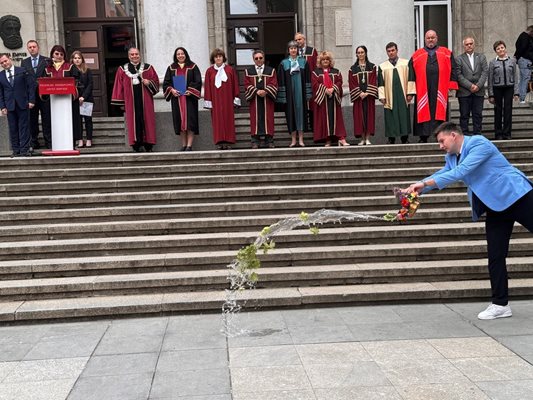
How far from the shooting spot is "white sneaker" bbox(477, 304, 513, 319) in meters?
6.80

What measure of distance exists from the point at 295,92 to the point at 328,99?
72cm

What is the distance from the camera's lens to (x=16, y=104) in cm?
1262

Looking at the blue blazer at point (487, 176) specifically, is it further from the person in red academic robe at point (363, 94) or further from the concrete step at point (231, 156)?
the person in red academic robe at point (363, 94)

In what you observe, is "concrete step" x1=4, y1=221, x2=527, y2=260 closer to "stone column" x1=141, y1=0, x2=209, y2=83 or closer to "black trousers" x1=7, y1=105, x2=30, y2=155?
"black trousers" x1=7, y1=105, x2=30, y2=155

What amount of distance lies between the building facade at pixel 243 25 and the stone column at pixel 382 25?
1567mm

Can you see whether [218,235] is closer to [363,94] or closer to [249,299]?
[249,299]

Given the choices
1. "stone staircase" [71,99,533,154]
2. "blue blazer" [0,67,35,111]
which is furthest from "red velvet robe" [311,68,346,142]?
"blue blazer" [0,67,35,111]

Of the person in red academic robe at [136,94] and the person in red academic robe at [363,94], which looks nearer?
the person in red academic robe at [363,94]

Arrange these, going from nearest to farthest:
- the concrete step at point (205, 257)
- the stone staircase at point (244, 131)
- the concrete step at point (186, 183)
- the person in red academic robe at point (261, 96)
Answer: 1. the concrete step at point (205, 257)
2. the concrete step at point (186, 183)
3. the person in red academic robe at point (261, 96)
4. the stone staircase at point (244, 131)

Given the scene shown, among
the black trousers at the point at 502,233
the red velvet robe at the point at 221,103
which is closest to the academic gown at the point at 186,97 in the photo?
the red velvet robe at the point at 221,103

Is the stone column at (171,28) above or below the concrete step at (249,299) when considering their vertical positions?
above

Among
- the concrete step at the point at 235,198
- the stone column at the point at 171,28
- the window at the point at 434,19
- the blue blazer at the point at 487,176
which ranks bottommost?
the concrete step at the point at 235,198

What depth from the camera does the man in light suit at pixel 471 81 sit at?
13.1 meters

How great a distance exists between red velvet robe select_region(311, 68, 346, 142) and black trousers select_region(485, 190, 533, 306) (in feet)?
22.5
